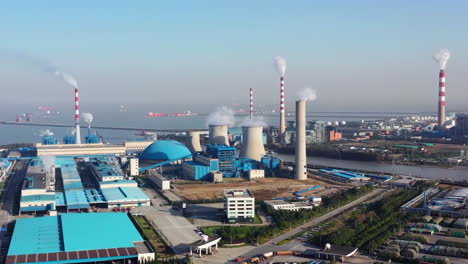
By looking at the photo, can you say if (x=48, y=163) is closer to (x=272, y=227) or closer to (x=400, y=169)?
(x=272, y=227)

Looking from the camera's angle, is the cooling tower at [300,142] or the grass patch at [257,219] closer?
the grass patch at [257,219]

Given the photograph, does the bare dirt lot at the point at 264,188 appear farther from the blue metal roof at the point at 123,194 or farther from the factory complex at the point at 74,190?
the factory complex at the point at 74,190

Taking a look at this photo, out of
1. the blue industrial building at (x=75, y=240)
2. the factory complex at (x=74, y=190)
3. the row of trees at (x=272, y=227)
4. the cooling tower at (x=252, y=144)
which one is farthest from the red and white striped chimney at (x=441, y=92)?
the blue industrial building at (x=75, y=240)

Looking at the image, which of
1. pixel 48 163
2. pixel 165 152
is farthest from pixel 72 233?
pixel 165 152

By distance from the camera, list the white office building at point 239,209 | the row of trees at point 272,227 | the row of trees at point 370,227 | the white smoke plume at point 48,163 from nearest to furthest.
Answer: the row of trees at point 370,227 → the row of trees at point 272,227 → the white office building at point 239,209 → the white smoke plume at point 48,163

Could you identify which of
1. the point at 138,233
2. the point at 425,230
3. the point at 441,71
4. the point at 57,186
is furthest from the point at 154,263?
the point at 441,71
